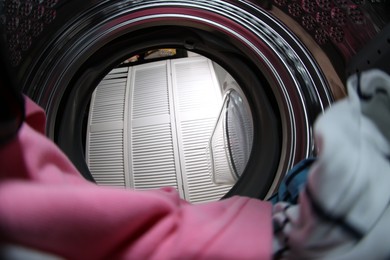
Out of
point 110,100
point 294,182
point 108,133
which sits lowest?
point 294,182

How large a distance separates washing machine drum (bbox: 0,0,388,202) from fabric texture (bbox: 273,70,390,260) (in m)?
0.33

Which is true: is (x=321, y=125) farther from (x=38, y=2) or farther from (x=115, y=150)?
(x=115, y=150)

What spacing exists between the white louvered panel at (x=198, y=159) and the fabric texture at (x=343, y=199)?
856 millimetres

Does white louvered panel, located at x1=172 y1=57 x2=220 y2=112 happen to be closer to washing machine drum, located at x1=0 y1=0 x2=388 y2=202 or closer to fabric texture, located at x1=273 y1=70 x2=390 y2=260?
washing machine drum, located at x1=0 y1=0 x2=388 y2=202

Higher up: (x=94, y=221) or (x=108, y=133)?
(x=108, y=133)

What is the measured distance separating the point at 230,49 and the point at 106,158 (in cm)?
69

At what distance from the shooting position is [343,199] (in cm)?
27

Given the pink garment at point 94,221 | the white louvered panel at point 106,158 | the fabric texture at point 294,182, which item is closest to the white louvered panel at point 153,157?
the white louvered panel at point 106,158

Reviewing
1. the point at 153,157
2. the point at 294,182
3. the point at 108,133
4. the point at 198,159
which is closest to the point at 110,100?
the point at 108,133

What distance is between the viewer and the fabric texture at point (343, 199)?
0.88 feet

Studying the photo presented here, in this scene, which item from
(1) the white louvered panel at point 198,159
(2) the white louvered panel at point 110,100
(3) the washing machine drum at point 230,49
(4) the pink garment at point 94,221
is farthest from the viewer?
(2) the white louvered panel at point 110,100

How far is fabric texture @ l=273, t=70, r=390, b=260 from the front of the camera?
0.88 ft

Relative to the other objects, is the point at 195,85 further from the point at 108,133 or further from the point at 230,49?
the point at 230,49

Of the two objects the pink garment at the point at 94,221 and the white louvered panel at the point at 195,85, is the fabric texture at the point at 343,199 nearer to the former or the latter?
the pink garment at the point at 94,221
